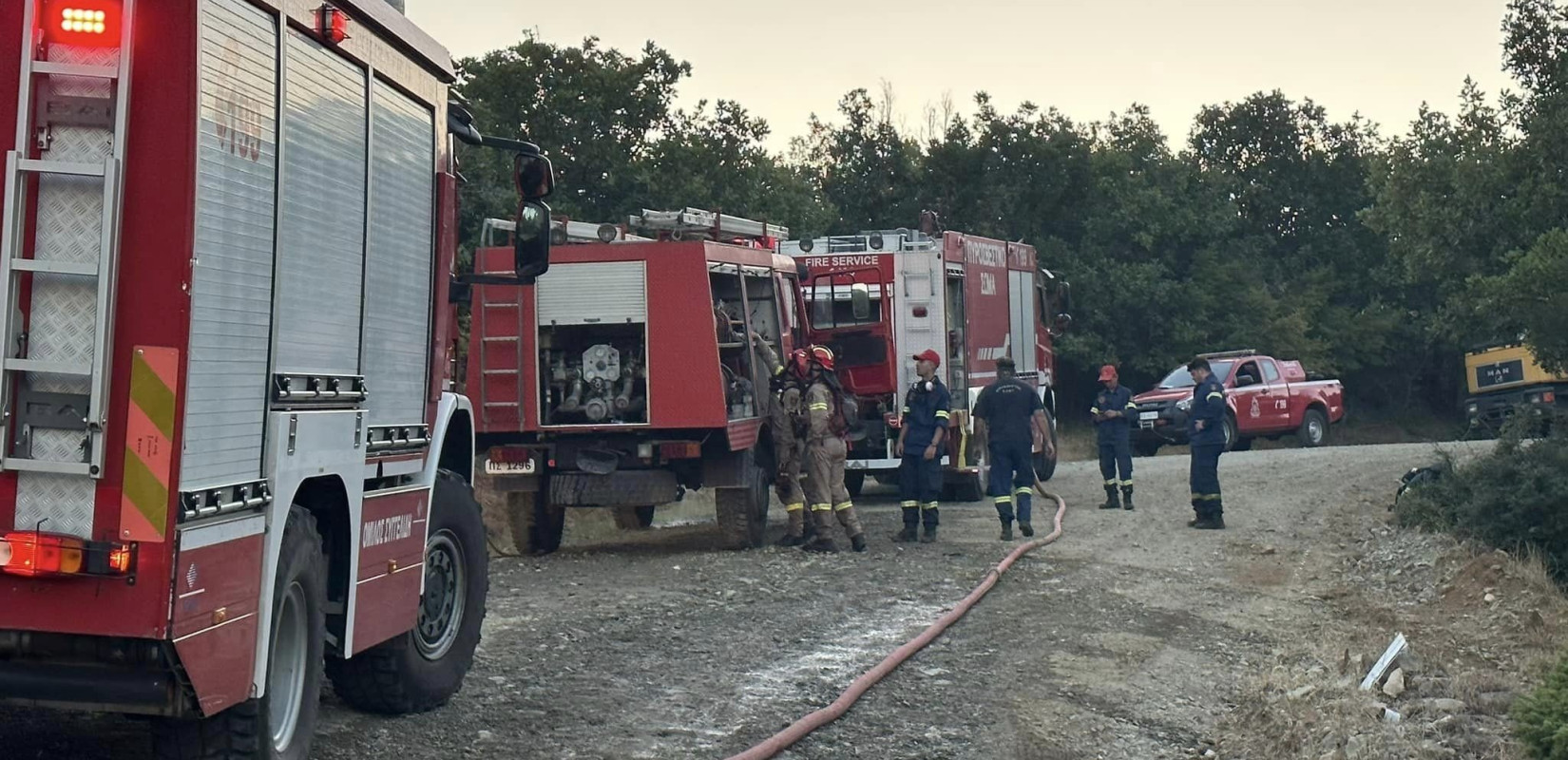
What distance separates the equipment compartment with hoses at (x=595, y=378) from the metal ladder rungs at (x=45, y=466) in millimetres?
9166

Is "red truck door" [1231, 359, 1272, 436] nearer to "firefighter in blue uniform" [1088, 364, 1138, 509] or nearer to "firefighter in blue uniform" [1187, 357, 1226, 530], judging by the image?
"firefighter in blue uniform" [1088, 364, 1138, 509]

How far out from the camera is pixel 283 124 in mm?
5195

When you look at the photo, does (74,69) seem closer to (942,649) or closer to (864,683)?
(864,683)

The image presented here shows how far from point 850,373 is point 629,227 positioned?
3.90 metres

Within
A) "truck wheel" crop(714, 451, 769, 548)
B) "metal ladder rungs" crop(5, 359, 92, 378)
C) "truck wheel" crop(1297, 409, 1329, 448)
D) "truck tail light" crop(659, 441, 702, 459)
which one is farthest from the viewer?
"truck wheel" crop(1297, 409, 1329, 448)

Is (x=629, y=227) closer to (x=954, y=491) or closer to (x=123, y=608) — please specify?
(x=954, y=491)

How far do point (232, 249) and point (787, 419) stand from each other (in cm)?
952

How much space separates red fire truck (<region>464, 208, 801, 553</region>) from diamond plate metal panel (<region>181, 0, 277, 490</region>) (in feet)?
26.1

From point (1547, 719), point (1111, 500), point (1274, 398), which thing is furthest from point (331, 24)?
point (1274, 398)

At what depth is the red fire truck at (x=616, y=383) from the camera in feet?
43.4

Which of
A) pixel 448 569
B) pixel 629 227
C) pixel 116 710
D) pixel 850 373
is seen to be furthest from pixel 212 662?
pixel 850 373

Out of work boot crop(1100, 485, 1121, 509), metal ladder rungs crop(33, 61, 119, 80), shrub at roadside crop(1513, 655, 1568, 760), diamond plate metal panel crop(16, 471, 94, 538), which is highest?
metal ladder rungs crop(33, 61, 119, 80)

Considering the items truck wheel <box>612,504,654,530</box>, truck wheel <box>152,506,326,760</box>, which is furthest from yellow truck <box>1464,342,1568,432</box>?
truck wheel <box>152,506,326,760</box>

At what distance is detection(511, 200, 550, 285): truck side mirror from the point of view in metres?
7.04
